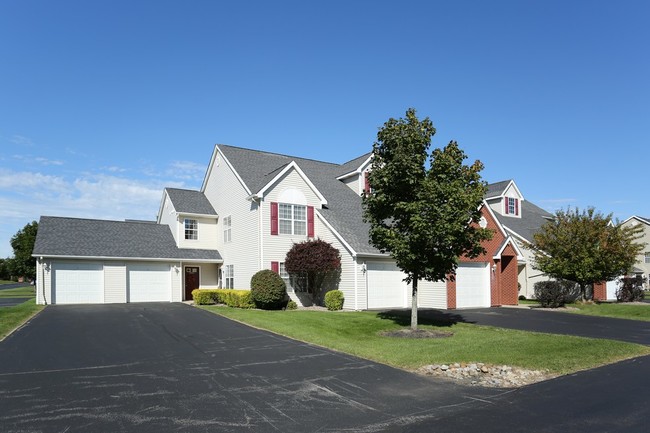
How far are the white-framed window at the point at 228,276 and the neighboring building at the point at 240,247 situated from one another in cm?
7

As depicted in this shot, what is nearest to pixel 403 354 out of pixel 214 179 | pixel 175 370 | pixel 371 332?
pixel 371 332

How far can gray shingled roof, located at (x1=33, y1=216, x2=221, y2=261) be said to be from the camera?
2712 cm

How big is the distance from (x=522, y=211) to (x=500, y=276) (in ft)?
62.3

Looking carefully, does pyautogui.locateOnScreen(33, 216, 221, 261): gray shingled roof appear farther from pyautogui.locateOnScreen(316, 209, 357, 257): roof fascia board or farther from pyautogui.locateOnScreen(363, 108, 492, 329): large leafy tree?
pyautogui.locateOnScreen(363, 108, 492, 329): large leafy tree

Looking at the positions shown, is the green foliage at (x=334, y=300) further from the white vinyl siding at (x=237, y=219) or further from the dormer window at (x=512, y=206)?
the dormer window at (x=512, y=206)

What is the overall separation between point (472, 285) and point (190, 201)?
19.2m

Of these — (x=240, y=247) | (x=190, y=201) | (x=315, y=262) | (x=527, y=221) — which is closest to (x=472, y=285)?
(x=315, y=262)

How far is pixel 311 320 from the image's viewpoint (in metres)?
19.5

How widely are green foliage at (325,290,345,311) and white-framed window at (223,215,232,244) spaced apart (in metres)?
8.82

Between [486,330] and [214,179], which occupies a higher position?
[214,179]

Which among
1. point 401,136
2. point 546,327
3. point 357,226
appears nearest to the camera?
point 401,136

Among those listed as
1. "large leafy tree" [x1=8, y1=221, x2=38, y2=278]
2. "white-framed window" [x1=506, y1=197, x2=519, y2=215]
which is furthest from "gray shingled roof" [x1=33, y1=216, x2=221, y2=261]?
"large leafy tree" [x1=8, y1=221, x2=38, y2=278]

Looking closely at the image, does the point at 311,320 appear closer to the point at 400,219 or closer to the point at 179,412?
the point at 400,219

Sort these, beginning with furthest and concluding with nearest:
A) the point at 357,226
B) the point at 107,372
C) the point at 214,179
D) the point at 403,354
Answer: the point at 214,179, the point at 357,226, the point at 403,354, the point at 107,372
